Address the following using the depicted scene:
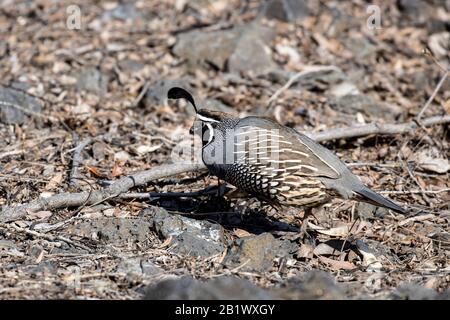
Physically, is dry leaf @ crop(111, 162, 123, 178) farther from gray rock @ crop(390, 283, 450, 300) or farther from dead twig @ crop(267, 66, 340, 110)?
gray rock @ crop(390, 283, 450, 300)

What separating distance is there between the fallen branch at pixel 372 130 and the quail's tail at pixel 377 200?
1450mm

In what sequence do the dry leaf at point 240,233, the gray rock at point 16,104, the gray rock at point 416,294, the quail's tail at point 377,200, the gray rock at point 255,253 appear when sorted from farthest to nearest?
the gray rock at point 16,104 < the dry leaf at point 240,233 < the quail's tail at point 377,200 < the gray rock at point 255,253 < the gray rock at point 416,294

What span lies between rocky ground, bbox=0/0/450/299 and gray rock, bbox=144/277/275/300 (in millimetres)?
11

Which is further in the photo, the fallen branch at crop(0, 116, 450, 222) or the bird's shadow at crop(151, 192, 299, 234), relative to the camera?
the bird's shadow at crop(151, 192, 299, 234)

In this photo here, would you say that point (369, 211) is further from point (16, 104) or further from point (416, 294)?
point (16, 104)

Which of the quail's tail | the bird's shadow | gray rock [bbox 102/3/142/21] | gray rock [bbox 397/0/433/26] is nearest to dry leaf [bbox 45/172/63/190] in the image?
the bird's shadow

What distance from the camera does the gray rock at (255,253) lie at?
15.6ft

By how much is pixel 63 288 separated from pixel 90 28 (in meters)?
5.64

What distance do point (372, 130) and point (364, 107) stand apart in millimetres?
1098

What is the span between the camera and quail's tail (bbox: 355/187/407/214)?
4906mm

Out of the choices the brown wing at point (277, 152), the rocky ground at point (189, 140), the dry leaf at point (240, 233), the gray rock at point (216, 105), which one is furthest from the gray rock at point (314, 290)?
the gray rock at point (216, 105)

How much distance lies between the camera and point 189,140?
6.85m

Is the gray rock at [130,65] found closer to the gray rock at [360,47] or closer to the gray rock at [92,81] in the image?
the gray rock at [92,81]

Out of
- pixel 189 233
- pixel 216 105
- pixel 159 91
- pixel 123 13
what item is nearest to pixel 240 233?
pixel 189 233
